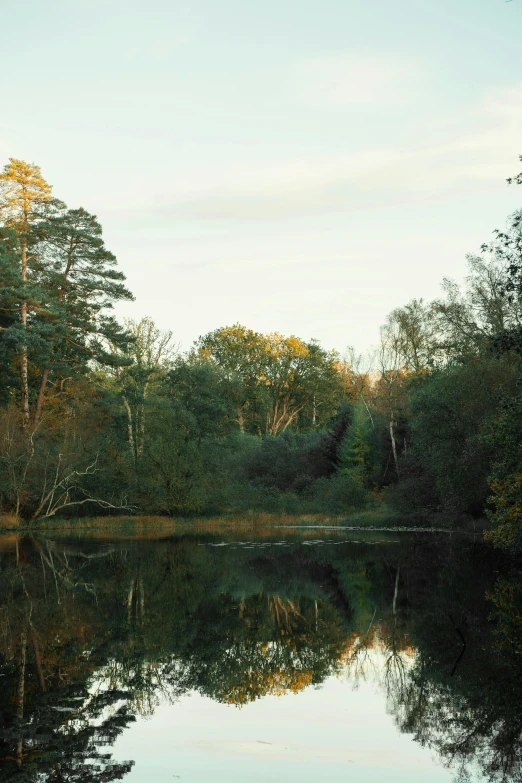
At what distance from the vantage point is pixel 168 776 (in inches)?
281

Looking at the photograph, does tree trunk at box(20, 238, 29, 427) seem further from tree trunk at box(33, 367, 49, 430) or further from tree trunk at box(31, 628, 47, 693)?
tree trunk at box(31, 628, 47, 693)

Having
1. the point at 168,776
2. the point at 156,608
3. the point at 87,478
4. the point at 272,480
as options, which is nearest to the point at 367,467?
the point at 272,480

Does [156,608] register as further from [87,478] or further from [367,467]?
[367,467]

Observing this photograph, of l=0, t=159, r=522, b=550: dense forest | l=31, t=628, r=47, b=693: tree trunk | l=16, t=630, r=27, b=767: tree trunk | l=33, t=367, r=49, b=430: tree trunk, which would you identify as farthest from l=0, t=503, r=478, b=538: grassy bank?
l=16, t=630, r=27, b=767: tree trunk

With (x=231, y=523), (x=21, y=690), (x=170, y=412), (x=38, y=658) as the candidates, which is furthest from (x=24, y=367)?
(x=21, y=690)

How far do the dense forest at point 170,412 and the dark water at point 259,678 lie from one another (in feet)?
47.0

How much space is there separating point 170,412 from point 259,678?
39614 mm

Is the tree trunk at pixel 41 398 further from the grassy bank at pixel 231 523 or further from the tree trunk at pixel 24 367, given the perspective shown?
the grassy bank at pixel 231 523

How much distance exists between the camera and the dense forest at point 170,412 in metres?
35.8

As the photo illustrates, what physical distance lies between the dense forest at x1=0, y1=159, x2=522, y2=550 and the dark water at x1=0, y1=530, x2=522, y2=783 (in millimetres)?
14338

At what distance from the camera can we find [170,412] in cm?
5006

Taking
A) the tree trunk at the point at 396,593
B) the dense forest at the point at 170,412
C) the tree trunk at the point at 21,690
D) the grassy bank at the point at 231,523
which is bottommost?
the tree trunk at the point at 396,593

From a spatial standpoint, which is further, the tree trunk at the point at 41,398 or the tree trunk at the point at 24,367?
the tree trunk at the point at 41,398

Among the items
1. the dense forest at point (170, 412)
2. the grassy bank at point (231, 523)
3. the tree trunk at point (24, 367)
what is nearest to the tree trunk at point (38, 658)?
the dense forest at point (170, 412)
